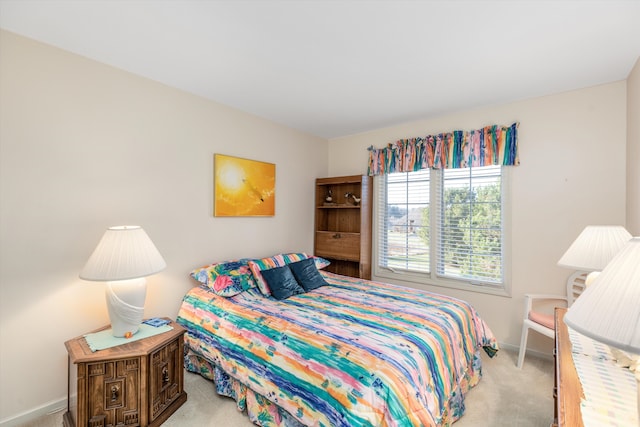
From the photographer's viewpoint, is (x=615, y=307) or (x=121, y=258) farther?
(x=121, y=258)

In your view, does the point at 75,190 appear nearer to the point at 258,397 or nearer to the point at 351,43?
the point at 258,397

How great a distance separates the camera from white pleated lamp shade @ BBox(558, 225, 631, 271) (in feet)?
5.74

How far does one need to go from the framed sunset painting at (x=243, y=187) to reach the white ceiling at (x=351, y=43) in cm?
73

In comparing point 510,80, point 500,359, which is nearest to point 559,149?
point 510,80

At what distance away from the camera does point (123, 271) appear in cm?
192

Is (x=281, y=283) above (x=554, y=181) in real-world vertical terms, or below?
below

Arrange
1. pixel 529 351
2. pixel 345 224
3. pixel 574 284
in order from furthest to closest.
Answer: pixel 345 224 < pixel 529 351 < pixel 574 284

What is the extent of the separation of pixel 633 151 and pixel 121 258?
3.98 metres

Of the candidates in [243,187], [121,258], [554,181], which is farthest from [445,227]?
[121,258]

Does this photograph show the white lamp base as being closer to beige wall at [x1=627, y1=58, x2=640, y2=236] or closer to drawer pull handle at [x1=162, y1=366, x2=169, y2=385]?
drawer pull handle at [x1=162, y1=366, x2=169, y2=385]

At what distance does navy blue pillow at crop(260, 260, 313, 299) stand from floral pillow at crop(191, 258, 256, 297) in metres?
0.18

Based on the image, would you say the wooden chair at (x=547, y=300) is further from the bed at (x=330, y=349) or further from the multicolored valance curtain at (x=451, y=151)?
the multicolored valance curtain at (x=451, y=151)

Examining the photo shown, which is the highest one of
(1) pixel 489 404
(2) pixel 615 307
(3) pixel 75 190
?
(3) pixel 75 190

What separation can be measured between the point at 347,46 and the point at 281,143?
1952mm
